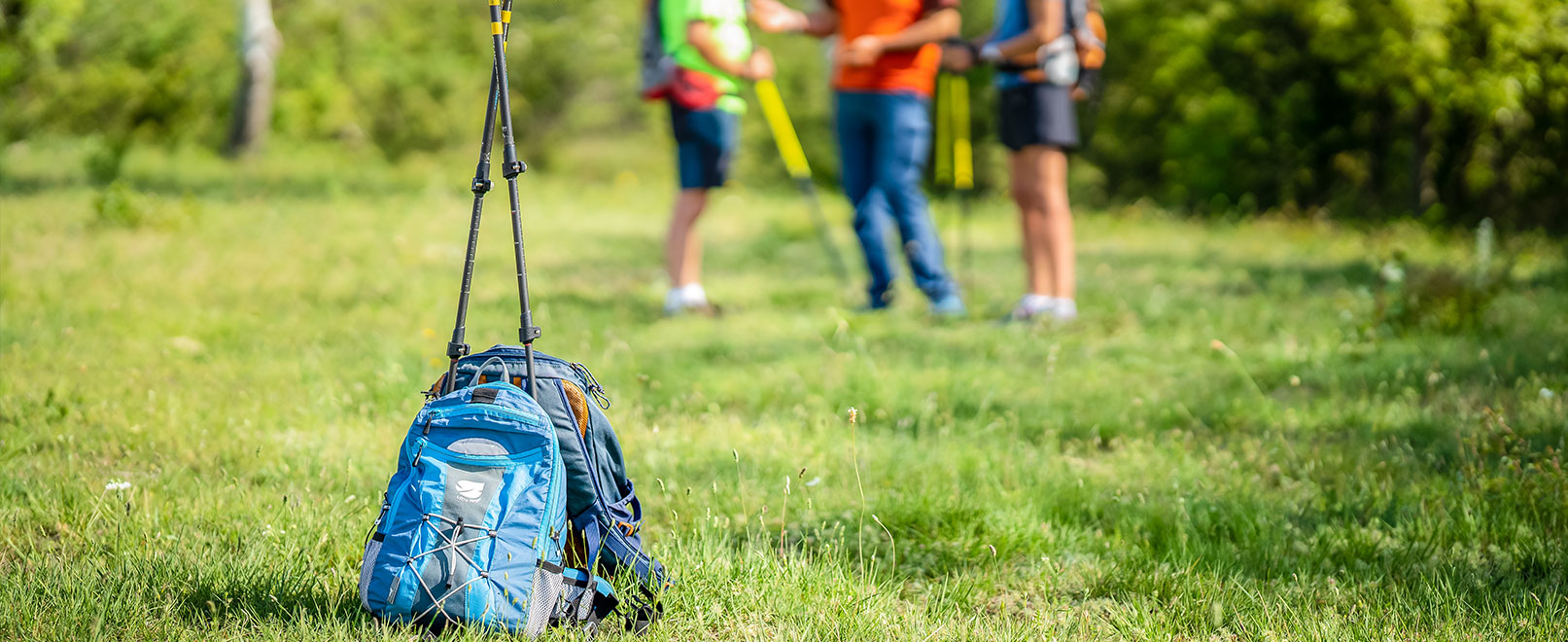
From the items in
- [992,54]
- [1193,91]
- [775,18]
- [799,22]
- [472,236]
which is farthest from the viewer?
[1193,91]

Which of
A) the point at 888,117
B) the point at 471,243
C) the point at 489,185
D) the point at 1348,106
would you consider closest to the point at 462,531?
the point at 471,243

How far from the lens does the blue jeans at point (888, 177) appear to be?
19.9 ft

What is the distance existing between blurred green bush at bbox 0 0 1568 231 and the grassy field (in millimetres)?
4062

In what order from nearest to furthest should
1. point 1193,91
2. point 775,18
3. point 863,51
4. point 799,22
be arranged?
point 863,51
point 775,18
point 799,22
point 1193,91

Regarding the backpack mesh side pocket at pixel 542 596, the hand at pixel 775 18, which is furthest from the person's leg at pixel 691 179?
the backpack mesh side pocket at pixel 542 596

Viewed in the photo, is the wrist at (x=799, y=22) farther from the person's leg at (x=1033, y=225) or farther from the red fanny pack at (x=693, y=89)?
the person's leg at (x=1033, y=225)

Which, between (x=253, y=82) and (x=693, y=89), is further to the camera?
(x=253, y=82)

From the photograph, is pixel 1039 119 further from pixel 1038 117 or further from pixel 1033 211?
pixel 1033 211

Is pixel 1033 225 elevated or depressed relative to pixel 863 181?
depressed

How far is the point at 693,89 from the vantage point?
6035 millimetres

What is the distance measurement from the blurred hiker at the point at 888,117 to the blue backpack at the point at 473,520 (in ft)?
13.1

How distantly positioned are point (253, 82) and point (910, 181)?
11.0 meters

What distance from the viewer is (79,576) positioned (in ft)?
8.14

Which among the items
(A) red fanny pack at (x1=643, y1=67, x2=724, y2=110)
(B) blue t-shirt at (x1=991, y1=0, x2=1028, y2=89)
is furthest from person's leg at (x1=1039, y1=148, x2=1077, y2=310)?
(A) red fanny pack at (x1=643, y1=67, x2=724, y2=110)
